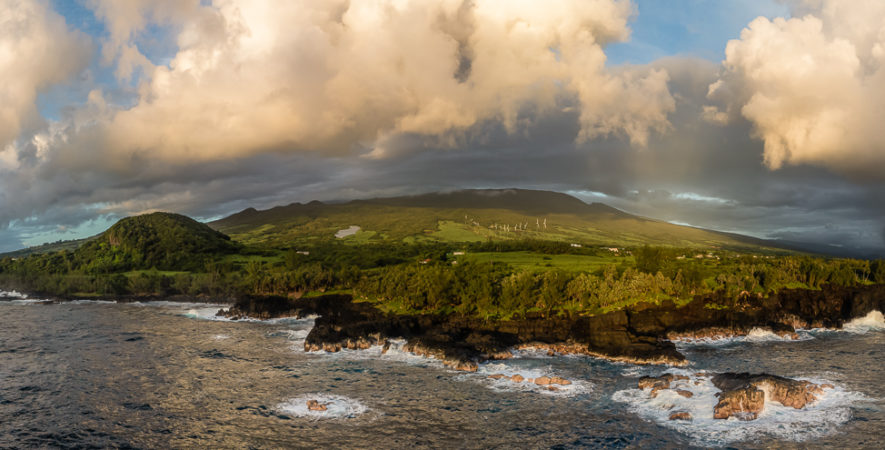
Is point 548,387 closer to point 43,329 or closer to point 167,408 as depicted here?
point 167,408

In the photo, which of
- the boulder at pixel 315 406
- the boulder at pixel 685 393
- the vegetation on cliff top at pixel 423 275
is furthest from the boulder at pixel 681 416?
the vegetation on cliff top at pixel 423 275

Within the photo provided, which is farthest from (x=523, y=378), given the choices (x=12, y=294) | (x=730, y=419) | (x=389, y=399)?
(x=12, y=294)

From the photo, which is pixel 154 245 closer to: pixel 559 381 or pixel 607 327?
pixel 607 327

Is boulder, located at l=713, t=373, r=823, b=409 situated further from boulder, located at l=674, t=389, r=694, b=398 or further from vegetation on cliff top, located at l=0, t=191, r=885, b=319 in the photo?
vegetation on cliff top, located at l=0, t=191, r=885, b=319

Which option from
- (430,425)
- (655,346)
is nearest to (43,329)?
(430,425)

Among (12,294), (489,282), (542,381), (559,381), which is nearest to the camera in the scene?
(559,381)

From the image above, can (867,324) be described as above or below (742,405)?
below
